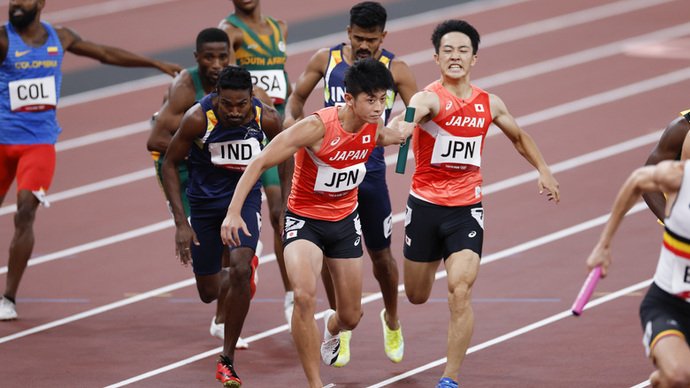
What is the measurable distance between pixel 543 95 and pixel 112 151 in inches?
241

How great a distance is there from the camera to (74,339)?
Result: 26.0 feet

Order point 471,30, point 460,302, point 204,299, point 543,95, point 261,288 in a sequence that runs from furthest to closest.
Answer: point 543,95 → point 261,288 → point 204,299 → point 471,30 → point 460,302

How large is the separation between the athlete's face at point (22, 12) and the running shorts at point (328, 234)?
133 inches

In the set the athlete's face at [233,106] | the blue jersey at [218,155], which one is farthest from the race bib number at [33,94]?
the athlete's face at [233,106]

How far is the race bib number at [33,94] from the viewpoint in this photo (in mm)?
8641

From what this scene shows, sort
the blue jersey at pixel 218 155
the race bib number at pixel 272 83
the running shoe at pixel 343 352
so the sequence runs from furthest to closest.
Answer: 1. the race bib number at pixel 272 83
2. the running shoe at pixel 343 352
3. the blue jersey at pixel 218 155

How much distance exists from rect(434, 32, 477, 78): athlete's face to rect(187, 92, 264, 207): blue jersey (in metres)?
1.30

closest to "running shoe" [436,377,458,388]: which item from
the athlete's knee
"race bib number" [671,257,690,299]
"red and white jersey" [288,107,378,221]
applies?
the athlete's knee

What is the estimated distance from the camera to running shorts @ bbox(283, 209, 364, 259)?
6.49 meters

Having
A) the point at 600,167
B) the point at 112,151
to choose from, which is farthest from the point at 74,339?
the point at 600,167

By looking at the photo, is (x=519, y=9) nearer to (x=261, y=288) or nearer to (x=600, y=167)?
(x=600, y=167)

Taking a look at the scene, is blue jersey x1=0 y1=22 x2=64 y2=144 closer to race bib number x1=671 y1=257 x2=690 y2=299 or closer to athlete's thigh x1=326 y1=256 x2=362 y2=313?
athlete's thigh x1=326 y1=256 x2=362 y2=313

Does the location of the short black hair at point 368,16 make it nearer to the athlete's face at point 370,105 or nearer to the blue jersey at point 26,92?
the athlete's face at point 370,105

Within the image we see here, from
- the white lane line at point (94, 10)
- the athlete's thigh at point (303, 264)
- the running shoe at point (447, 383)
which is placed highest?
the athlete's thigh at point (303, 264)
